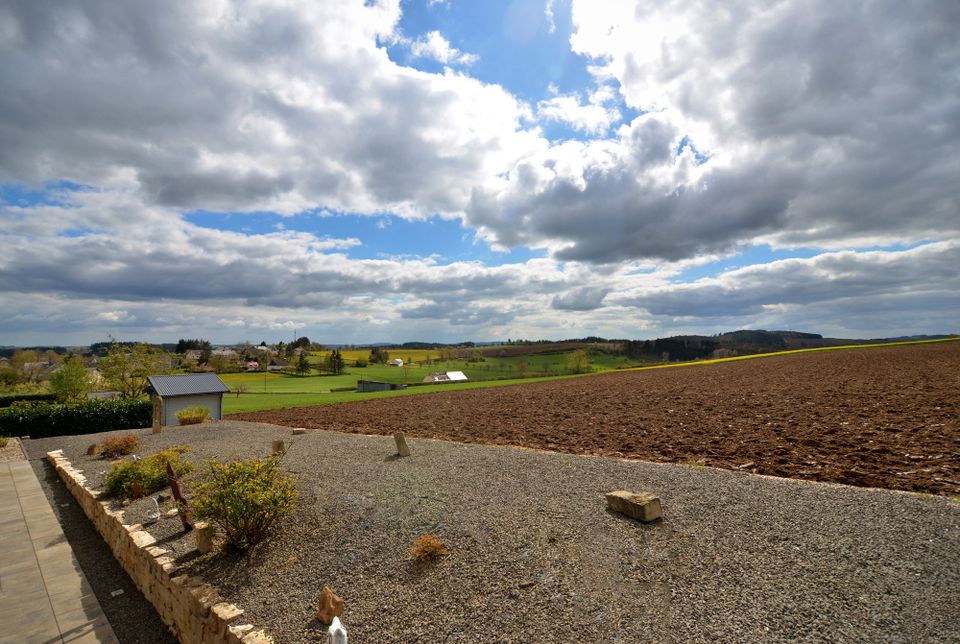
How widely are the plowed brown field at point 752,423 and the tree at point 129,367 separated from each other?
1160cm

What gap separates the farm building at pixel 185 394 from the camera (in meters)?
25.2

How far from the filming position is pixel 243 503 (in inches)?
287

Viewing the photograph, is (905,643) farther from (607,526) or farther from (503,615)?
(503,615)

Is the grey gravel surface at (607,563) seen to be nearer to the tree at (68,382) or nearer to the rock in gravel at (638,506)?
the rock in gravel at (638,506)

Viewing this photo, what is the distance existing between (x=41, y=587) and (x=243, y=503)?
420 centimetres

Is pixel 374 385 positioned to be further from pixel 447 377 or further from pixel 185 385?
pixel 185 385

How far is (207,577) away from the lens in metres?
6.79

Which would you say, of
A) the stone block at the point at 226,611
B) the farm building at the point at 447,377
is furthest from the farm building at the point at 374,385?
the stone block at the point at 226,611

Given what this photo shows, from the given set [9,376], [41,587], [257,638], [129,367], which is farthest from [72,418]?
[9,376]

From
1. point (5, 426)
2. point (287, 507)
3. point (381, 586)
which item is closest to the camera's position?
point (381, 586)

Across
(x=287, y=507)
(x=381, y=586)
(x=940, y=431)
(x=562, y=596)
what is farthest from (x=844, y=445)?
(x=287, y=507)

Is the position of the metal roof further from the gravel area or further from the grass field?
the grass field

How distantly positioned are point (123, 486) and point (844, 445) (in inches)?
683

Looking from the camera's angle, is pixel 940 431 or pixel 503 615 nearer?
pixel 503 615
